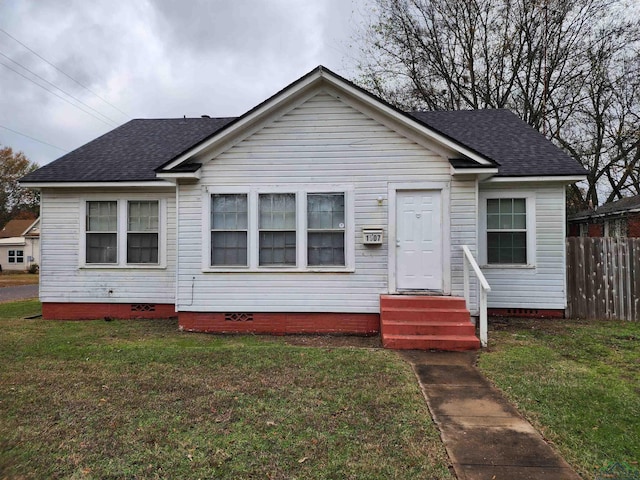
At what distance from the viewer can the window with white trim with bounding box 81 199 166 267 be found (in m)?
8.86

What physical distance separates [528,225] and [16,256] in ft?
138

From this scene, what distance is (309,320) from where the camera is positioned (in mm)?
7477

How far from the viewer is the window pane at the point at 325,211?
7477 mm

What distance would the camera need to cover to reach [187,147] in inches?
394

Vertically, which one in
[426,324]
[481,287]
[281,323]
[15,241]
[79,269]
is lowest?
[281,323]

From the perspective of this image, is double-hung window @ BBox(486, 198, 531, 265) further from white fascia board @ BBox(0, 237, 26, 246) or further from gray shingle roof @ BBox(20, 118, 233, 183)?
white fascia board @ BBox(0, 237, 26, 246)

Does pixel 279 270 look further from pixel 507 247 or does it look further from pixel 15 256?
pixel 15 256

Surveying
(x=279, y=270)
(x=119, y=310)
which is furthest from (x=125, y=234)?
(x=279, y=270)

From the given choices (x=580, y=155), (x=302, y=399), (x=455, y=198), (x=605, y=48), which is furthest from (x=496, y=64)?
(x=302, y=399)

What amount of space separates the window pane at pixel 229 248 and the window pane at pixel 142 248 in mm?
2152

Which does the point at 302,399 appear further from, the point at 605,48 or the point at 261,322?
the point at 605,48

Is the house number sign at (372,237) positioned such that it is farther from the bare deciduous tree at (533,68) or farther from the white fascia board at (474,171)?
the bare deciduous tree at (533,68)

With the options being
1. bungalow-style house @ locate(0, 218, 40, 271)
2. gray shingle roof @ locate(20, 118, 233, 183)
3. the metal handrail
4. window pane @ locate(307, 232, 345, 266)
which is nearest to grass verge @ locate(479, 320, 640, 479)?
the metal handrail

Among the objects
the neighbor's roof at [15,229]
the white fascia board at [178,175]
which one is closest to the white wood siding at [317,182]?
the white fascia board at [178,175]
